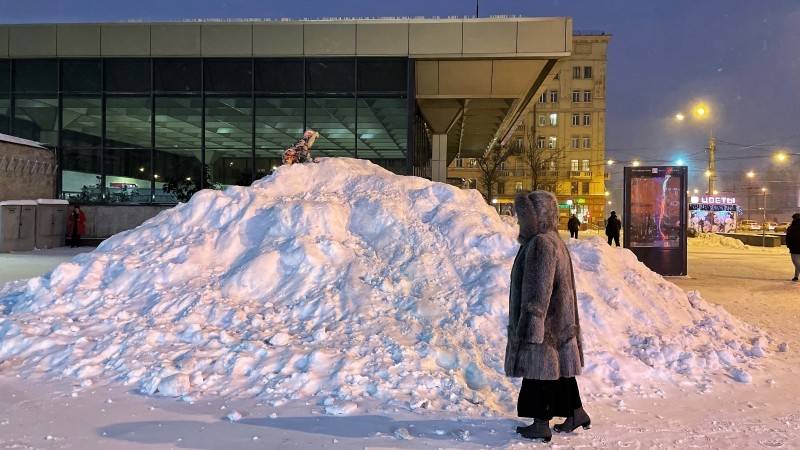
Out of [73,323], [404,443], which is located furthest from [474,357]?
[73,323]

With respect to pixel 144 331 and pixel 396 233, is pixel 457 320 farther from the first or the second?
pixel 144 331

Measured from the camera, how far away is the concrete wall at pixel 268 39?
19188mm

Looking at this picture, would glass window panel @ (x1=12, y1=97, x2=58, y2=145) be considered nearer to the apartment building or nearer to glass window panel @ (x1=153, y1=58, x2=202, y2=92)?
glass window panel @ (x1=153, y1=58, x2=202, y2=92)

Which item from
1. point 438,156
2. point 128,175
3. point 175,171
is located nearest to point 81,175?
point 128,175

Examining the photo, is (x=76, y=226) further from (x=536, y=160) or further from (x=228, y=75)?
(x=536, y=160)

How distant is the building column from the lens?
88.6 feet

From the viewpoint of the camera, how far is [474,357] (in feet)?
18.4

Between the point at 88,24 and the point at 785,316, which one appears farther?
the point at 88,24

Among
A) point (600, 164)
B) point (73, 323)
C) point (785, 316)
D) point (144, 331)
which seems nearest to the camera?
point (144, 331)

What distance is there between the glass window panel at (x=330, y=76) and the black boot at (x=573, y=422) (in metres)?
17.2

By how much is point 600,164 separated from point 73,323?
226ft

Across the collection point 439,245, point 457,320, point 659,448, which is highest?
point 439,245

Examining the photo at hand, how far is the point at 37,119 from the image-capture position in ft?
68.4

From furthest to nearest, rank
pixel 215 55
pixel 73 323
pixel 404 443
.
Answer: pixel 215 55 < pixel 73 323 < pixel 404 443
